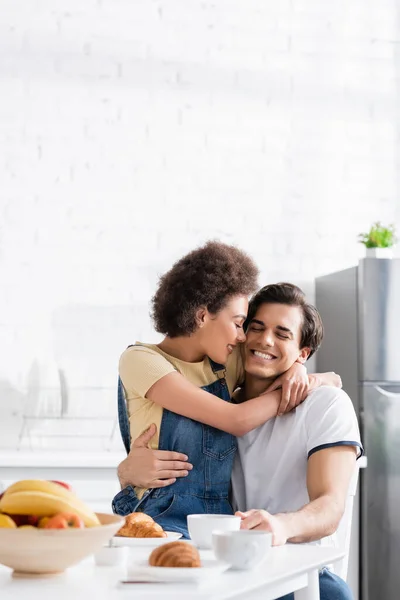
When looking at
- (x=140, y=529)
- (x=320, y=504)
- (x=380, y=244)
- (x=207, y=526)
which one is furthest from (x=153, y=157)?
(x=207, y=526)

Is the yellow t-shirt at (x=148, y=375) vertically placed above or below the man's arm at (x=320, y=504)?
above

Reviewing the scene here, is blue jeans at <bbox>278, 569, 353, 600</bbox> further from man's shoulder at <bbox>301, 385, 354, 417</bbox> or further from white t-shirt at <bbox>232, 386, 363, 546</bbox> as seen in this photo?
man's shoulder at <bbox>301, 385, 354, 417</bbox>

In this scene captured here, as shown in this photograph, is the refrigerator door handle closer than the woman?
No

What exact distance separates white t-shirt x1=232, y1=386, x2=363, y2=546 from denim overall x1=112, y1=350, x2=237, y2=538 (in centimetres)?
5

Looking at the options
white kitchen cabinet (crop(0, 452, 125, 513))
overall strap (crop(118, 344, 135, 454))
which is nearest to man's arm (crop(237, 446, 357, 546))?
overall strap (crop(118, 344, 135, 454))

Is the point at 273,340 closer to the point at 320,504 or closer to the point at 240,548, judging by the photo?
the point at 320,504

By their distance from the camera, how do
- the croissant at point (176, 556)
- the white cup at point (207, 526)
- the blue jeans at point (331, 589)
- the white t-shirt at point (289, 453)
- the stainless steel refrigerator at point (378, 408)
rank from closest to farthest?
the croissant at point (176, 556), the white cup at point (207, 526), the blue jeans at point (331, 589), the white t-shirt at point (289, 453), the stainless steel refrigerator at point (378, 408)

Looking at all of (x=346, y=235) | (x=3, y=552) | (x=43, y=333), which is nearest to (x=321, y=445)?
(x=3, y=552)

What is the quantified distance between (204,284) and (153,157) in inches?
83.0

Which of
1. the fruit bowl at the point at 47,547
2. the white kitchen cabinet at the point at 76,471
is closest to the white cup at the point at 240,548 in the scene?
the fruit bowl at the point at 47,547

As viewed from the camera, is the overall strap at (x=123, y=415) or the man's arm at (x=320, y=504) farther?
the overall strap at (x=123, y=415)

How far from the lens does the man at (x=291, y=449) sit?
196cm

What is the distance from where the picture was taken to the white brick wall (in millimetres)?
4168

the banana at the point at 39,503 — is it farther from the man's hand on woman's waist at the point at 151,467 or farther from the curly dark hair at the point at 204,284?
the curly dark hair at the point at 204,284
